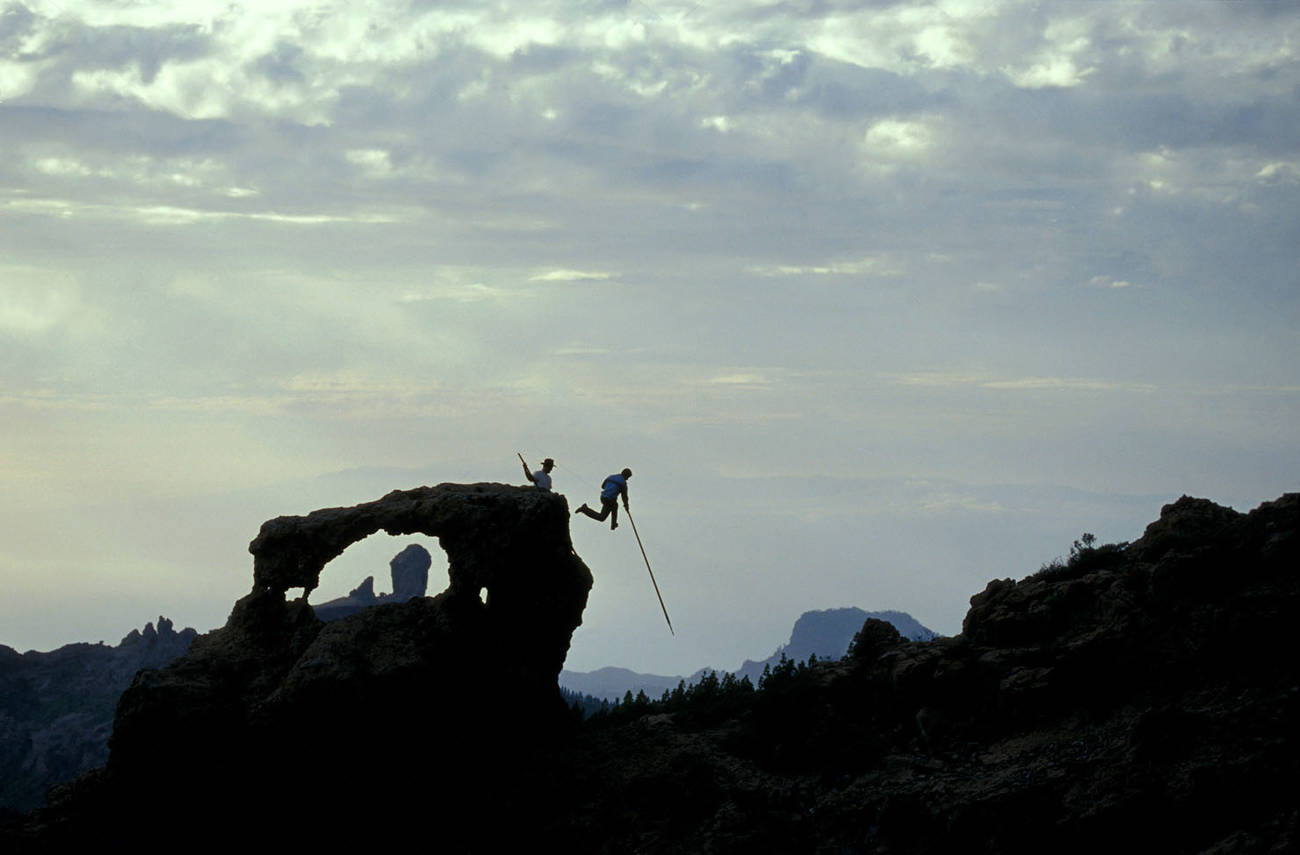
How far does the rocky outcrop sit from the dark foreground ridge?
51 millimetres

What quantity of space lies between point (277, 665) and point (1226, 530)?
2154 centimetres

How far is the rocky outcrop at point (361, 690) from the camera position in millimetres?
23516

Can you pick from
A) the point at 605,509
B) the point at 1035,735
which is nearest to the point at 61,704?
the point at 605,509

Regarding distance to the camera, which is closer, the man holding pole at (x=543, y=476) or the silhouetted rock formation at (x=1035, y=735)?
the silhouetted rock formation at (x=1035, y=735)

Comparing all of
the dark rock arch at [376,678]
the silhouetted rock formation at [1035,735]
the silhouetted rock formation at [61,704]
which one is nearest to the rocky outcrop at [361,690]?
the dark rock arch at [376,678]

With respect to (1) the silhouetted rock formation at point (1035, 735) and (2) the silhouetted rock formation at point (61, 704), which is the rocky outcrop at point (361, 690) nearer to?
(1) the silhouetted rock formation at point (1035, 735)

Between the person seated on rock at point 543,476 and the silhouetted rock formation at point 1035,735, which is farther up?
the person seated on rock at point 543,476

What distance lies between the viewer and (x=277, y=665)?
986 inches

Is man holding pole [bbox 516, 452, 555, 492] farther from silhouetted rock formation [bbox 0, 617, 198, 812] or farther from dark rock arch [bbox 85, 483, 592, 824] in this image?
silhouetted rock formation [bbox 0, 617, 198, 812]

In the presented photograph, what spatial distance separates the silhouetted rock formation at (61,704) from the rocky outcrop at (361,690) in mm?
118312

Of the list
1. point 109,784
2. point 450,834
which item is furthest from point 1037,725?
point 109,784

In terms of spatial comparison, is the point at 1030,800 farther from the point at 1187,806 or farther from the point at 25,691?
the point at 25,691

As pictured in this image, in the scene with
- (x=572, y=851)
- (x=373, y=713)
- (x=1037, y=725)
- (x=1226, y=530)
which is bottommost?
(x=572, y=851)

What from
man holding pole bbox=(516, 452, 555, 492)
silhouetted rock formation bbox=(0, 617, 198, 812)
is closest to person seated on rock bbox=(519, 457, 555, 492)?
man holding pole bbox=(516, 452, 555, 492)
